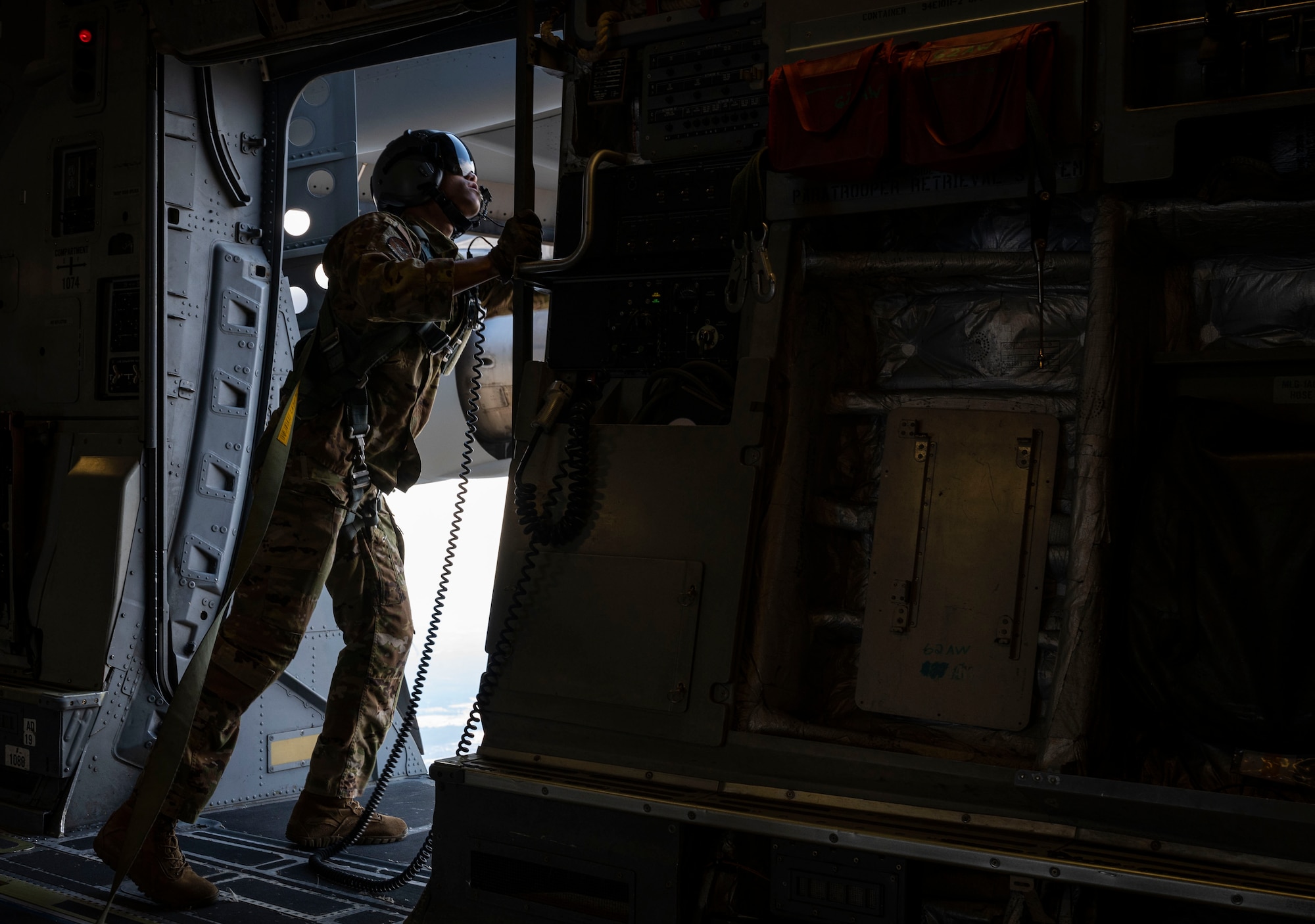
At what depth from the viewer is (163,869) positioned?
315 centimetres

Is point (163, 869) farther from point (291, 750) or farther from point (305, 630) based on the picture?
point (291, 750)

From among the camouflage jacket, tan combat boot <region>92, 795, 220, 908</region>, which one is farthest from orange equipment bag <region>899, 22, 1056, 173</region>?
tan combat boot <region>92, 795, 220, 908</region>

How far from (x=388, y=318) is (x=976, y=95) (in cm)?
170

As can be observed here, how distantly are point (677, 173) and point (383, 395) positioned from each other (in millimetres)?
1276

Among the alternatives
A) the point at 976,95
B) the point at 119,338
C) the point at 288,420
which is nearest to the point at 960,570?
the point at 976,95

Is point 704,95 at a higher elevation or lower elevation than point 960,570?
higher

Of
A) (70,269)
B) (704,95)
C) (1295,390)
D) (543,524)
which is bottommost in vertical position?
(543,524)

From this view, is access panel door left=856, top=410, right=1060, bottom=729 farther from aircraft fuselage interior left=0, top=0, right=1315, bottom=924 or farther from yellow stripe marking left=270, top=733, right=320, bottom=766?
yellow stripe marking left=270, top=733, right=320, bottom=766

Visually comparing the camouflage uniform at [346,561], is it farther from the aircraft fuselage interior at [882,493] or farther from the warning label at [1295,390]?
the warning label at [1295,390]

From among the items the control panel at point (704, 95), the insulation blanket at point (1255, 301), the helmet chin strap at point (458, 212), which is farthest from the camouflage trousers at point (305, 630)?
the insulation blanket at point (1255, 301)

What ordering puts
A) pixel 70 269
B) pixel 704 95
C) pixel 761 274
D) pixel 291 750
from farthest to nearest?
pixel 291 750 < pixel 70 269 < pixel 704 95 < pixel 761 274

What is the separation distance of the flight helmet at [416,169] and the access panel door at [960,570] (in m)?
1.88

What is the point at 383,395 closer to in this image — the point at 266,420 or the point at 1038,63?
the point at 266,420

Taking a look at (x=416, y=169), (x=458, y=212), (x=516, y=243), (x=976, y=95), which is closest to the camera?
(x=976, y=95)
